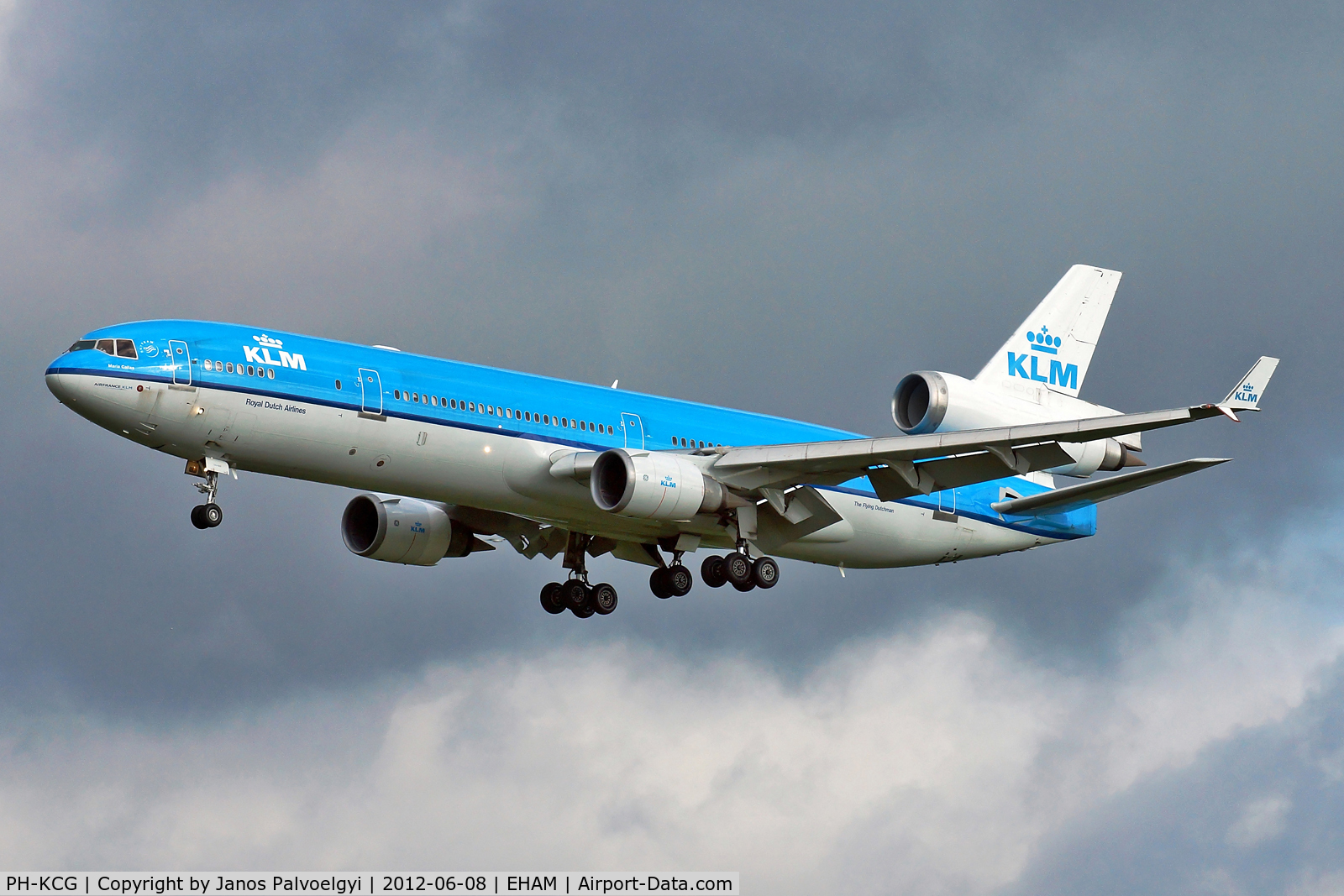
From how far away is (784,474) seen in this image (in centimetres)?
4919

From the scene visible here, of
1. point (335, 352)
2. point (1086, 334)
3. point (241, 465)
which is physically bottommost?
point (241, 465)

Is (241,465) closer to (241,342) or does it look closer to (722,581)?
(241,342)

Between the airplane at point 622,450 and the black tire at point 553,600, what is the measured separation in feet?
0.17

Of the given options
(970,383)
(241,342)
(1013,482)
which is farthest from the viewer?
(1013,482)

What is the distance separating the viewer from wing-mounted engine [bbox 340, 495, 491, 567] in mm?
54188

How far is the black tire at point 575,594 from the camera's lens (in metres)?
54.8

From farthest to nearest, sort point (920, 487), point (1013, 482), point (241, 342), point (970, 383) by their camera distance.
→ 1. point (1013, 482)
2. point (970, 383)
3. point (920, 487)
4. point (241, 342)

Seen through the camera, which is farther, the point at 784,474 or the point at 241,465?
the point at 784,474

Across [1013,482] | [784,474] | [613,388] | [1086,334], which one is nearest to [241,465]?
[613,388]

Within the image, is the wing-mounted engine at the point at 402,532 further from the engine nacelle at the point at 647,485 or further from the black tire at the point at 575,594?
the engine nacelle at the point at 647,485

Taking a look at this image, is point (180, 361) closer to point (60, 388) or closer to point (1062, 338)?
point (60, 388)

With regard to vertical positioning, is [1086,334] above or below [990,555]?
above

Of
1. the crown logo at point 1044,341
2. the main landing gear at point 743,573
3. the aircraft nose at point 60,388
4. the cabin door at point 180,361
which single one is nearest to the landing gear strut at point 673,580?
the main landing gear at point 743,573

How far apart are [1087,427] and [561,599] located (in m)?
18.1
